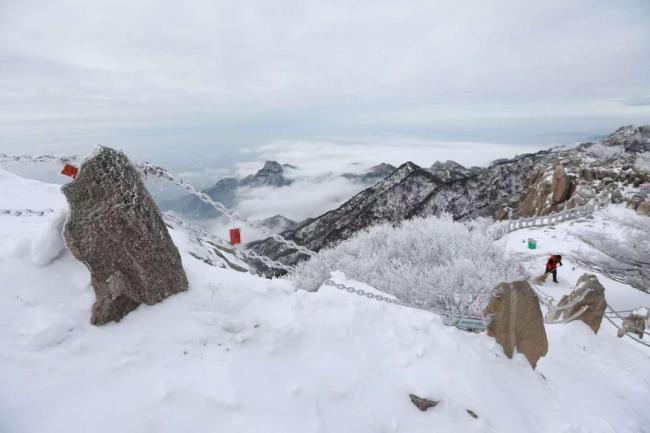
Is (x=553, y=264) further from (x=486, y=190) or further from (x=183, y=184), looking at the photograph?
(x=486, y=190)

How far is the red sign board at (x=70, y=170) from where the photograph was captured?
195 inches

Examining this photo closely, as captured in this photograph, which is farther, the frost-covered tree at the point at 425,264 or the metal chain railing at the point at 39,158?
the frost-covered tree at the point at 425,264

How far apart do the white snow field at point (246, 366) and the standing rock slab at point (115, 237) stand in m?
0.21

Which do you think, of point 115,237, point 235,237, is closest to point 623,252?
point 235,237

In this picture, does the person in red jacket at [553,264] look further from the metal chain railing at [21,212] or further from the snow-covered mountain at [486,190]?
the metal chain railing at [21,212]

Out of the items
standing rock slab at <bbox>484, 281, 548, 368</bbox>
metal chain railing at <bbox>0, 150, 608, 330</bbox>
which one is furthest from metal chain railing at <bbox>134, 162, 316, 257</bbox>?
standing rock slab at <bbox>484, 281, 548, 368</bbox>

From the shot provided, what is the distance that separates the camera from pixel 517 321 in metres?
6.44

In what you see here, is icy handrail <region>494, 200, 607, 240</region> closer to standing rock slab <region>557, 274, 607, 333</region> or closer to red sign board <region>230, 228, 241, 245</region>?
standing rock slab <region>557, 274, 607, 333</region>

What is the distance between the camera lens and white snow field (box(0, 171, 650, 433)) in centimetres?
352

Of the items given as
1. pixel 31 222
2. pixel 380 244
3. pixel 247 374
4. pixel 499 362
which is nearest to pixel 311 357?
pixel 247 374

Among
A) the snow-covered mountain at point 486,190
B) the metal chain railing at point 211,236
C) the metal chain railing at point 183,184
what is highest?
the metal chain railing at point 183,184

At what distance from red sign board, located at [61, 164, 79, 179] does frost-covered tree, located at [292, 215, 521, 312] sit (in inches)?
349

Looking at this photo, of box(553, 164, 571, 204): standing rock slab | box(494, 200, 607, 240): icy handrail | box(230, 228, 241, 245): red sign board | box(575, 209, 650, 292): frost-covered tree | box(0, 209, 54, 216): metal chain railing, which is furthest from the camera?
box(553, 164, 571, 204): standing rock slab

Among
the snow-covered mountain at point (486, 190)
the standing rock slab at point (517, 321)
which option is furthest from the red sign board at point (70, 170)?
the snow-covered mountain at point (486, 190)
